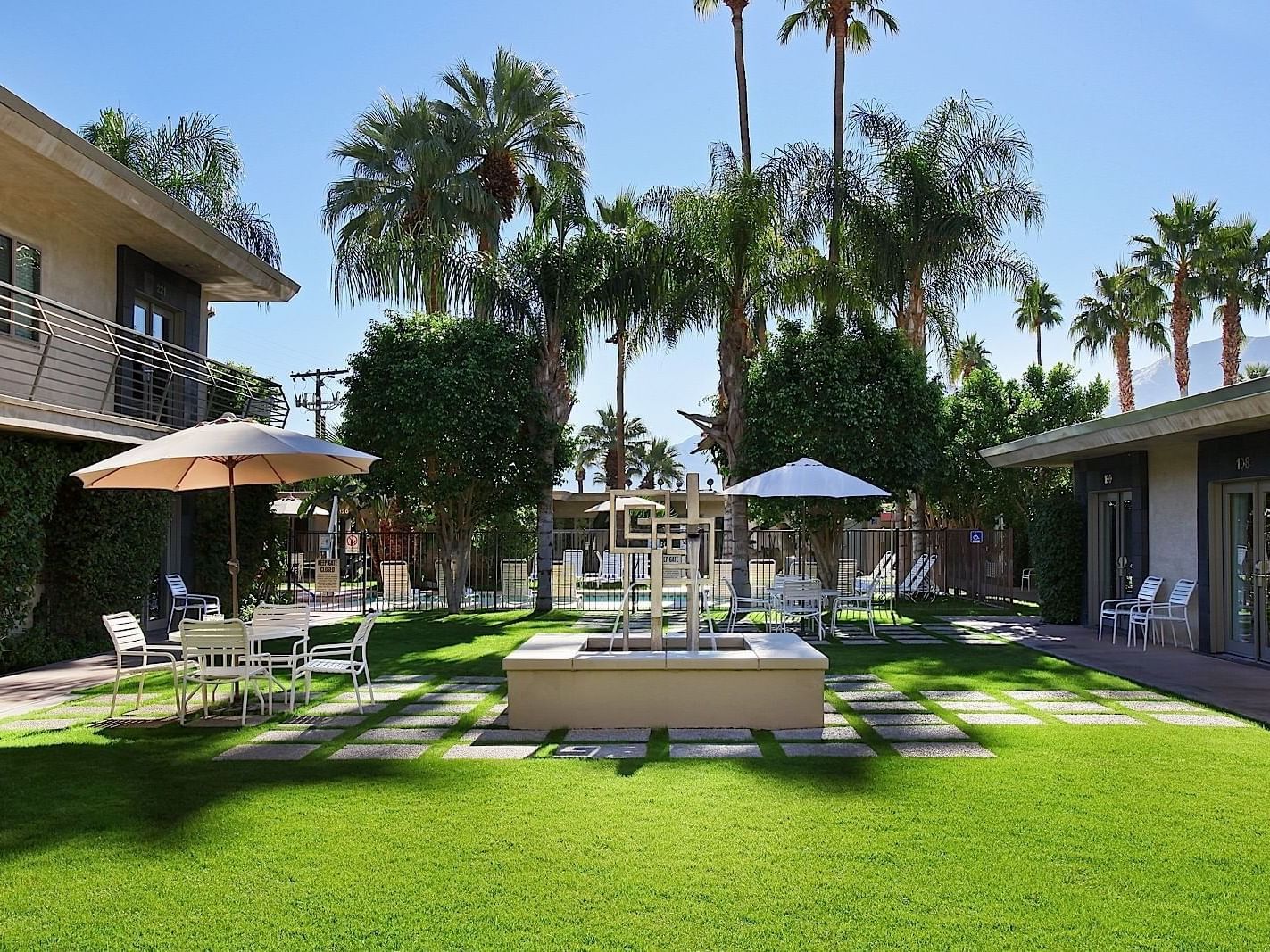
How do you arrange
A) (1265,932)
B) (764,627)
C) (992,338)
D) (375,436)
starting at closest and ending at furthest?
(1265,932), (764,627), (375,436), (992,338)

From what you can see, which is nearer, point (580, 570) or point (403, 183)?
point (580, 570)

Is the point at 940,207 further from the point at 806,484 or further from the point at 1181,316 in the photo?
the point at 1181,316

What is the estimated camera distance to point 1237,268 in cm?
3062

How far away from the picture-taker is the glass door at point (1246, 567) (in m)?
12.8

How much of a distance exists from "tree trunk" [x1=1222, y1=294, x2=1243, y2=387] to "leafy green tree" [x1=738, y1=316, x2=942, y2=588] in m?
16.1

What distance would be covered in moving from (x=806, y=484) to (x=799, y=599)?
1723mm

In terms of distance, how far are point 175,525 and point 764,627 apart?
9.84m

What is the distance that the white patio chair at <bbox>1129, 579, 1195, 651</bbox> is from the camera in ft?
46.9

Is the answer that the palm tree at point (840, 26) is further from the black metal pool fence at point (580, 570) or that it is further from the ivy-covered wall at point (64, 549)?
the ivy-covered wall at point (64, 549)

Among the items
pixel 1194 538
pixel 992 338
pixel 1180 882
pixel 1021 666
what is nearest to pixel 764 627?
pixel 1021 666

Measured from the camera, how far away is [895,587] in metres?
20.5

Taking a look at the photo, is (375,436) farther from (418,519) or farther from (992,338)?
(992,338)

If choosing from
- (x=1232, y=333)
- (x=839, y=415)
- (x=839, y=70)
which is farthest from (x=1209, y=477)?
(x=1232, y=333)

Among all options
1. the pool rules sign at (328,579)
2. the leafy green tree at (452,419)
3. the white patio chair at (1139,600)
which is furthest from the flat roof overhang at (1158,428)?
the pool rules sign at (328,579)
